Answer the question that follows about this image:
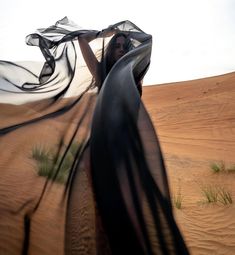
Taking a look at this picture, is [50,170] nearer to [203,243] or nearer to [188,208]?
[203,243]

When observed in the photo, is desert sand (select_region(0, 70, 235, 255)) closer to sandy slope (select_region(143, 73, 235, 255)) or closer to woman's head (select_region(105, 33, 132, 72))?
sandy slope (select_region(143, 73, 235, 255))

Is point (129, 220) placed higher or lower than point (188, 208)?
higher

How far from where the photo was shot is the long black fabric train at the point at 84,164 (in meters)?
1.44

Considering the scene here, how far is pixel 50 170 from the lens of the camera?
224 centimetres

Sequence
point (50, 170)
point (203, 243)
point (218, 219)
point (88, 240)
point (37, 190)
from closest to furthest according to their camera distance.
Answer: point (88, 240) → point (37, 190) → point (50, 170) → point (203, 243) → point (218, 219)

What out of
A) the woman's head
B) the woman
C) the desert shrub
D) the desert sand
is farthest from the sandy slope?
the woman's head

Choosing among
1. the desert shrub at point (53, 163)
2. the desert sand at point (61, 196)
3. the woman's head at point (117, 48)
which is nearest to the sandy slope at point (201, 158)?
the desert sand at point (61, 196)

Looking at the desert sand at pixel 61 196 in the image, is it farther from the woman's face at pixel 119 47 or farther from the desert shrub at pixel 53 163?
the woman's face at pixel 119 47

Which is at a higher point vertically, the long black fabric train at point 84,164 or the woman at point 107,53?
the woman at point 107,53

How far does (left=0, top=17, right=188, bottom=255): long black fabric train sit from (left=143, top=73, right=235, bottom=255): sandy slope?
2.15 meters

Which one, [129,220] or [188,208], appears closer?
[129,220]

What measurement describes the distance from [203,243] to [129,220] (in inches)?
107

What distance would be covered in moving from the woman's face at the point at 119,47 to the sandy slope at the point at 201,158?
2484mm

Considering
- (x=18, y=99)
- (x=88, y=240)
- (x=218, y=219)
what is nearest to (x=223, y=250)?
(x=218, y=219)
